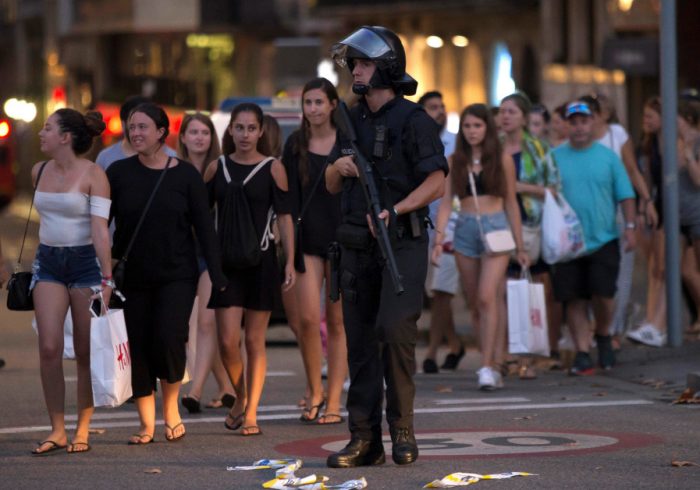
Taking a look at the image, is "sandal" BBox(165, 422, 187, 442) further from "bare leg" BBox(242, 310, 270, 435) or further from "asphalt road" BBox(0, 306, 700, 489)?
"bare leg" BBox(242, 310, 270, 435)

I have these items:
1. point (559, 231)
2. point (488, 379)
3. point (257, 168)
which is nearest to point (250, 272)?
point (257, 168)

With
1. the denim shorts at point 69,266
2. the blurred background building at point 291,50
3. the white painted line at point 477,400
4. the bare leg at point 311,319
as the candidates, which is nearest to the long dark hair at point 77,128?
the denim shorts at point 69,266

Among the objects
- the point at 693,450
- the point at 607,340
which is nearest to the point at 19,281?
the point at 693,450

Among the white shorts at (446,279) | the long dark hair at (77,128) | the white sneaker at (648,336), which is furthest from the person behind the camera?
the white sneaker at (648,336)

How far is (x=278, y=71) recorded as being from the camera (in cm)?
3019

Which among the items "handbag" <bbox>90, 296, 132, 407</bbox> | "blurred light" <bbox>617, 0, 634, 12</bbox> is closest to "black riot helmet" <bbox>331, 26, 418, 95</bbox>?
"handbag" <bbox>90, 296, 132, 407</bbox>

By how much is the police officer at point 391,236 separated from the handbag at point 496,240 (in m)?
3.88

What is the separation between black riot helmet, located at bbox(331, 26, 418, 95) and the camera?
29.1 feet

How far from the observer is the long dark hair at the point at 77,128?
9.94 metres

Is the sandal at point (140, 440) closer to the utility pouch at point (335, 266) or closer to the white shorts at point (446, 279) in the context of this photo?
the utility pouch at point (335, 266)

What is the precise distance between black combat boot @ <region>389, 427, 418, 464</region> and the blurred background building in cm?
1619

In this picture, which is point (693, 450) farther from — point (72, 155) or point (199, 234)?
point (72, 155)

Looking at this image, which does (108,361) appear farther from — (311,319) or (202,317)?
(202,317)

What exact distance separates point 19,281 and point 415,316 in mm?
2290
